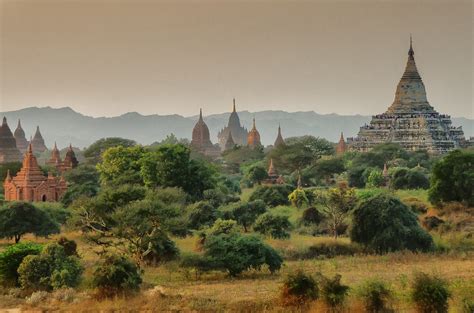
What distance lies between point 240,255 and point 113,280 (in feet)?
14.4

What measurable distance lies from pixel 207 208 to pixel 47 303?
1379 cm

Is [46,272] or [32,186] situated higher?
[32,186]

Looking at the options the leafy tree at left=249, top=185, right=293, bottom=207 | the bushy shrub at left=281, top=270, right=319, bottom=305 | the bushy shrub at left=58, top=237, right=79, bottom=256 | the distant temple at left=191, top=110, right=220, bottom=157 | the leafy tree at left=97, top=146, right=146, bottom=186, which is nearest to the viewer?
the bushy shrub at left=281, top=270, right=319, bottom=305

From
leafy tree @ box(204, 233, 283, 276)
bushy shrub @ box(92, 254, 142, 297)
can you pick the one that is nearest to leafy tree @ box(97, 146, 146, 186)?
leafy tree @ box(204, 233, 283, 276)

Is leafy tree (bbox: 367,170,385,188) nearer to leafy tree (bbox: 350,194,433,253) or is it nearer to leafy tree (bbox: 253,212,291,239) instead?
leafy tree (bbox: 253,212,291,239)

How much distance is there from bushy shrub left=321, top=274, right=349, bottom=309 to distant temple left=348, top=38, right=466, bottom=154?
4831 centimetres

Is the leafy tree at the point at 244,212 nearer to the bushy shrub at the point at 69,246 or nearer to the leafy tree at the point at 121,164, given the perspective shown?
the leafy tree at the point at 121,164

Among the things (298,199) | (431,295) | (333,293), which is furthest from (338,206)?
(431,295)

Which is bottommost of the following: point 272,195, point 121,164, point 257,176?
point 272,195

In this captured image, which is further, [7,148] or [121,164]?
[7,148]

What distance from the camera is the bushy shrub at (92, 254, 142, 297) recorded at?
1759 centimetres

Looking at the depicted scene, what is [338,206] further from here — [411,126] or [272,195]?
[411,126]

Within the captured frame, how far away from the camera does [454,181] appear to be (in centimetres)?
3192

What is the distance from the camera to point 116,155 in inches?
1518
